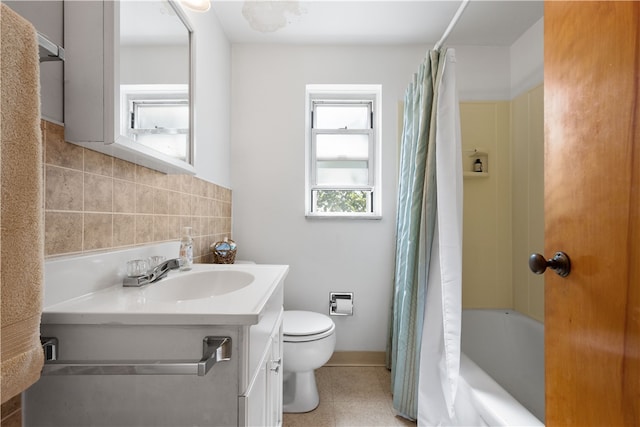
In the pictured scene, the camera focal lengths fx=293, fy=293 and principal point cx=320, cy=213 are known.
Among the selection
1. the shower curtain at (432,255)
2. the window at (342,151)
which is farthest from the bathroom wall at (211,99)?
the shower curtain at (432,255)

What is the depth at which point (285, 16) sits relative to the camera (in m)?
1.81

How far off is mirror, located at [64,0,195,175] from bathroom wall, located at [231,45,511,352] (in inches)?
35.1

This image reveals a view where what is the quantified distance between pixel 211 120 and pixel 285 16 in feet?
2.60

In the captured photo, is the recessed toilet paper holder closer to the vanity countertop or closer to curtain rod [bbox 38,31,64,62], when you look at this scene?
the vanity countertop

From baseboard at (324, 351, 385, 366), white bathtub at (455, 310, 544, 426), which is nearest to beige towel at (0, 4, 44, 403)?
white bathtub at (455, 310, 544, 426)

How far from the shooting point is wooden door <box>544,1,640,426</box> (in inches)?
21.9

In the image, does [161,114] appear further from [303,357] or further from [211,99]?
[303,357]

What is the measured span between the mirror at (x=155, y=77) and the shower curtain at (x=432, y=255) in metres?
1.11

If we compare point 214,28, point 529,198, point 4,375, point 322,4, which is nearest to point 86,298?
point 4,375

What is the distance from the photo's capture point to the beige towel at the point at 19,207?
43cm

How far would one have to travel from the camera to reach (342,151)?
236 cm

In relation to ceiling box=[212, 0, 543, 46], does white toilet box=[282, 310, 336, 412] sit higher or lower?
lower

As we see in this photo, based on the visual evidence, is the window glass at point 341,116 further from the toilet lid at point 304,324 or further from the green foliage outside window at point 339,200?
the toilet lid at point 304,324

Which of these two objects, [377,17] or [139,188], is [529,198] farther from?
[139,188]
